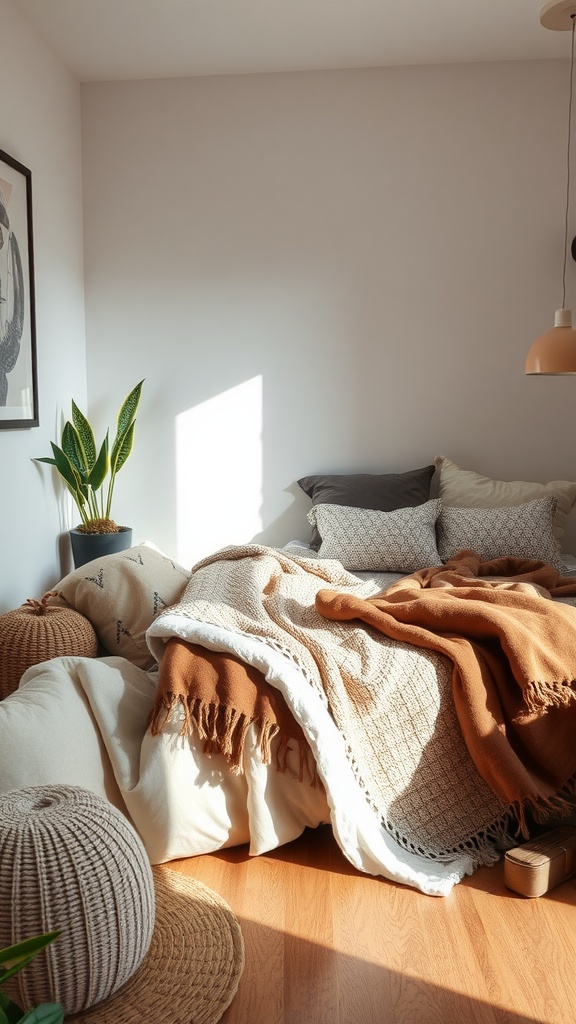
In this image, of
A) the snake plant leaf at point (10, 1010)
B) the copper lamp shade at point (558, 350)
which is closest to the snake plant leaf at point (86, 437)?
the copper lamp shade at point (558, 350)

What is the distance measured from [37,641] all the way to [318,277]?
88.4 inches

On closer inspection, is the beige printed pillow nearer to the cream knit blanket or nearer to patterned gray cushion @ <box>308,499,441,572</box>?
the cream knit blanket

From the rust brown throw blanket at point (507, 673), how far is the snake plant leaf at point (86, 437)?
6.33 ft

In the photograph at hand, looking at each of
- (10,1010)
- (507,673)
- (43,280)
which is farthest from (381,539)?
(10,1010)

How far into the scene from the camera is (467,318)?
4066 millimetres

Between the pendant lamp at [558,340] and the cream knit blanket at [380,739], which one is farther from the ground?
the pendant lamp at [558,340]

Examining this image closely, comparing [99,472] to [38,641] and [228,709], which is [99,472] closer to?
[38,641]

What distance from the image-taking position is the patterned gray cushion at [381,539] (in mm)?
3461

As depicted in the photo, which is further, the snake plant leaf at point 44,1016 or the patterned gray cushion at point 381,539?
the patterned gray cushion at point 381,539

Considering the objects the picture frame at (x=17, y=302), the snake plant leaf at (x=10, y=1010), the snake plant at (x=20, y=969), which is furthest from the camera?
the picture frame at (x=17, y=302)

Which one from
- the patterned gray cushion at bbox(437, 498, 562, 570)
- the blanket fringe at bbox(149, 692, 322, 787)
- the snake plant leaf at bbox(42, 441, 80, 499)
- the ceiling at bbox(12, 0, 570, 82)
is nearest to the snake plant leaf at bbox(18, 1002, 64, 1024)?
the blanket fringe at bbox(149, 692, 322, 787)

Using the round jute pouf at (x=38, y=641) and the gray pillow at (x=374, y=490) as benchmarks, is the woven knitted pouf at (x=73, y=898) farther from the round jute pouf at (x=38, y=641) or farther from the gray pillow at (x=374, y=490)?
the gray pillow at (x=374, y=490)

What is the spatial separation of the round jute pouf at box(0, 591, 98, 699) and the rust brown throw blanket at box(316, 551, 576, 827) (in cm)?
82

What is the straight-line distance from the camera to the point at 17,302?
347cm
